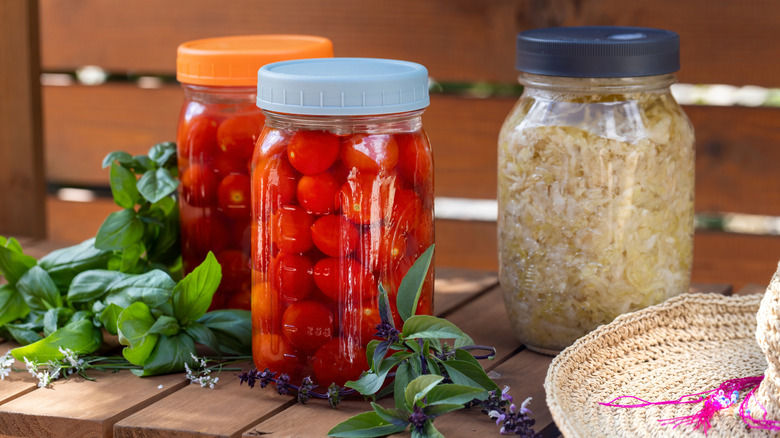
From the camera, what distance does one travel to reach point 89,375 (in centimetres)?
90

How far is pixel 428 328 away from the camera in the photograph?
792mm

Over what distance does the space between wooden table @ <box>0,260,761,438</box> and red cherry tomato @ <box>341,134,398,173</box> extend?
0.69 ft

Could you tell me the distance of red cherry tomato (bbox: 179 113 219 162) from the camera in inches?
38.3

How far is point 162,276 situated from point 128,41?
1.02 meters

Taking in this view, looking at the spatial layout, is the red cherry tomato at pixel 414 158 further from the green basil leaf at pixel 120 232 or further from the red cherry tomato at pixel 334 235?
the green basil leaf at pixel 120 232

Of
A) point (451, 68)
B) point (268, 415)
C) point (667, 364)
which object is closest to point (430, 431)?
point (268, 415)

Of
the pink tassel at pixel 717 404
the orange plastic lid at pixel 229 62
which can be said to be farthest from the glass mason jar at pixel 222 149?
the pink tassel at pixel 717 404

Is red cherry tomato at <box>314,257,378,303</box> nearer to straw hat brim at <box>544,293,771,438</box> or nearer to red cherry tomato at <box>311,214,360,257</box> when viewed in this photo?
red cherry tomato at <box>311,214,360,257</box>

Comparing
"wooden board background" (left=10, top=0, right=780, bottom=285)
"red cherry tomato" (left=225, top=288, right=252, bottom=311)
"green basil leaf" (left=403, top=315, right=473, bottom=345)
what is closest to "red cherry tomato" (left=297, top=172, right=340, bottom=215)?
"green basil leaf" (left=403, top=315, right=473, bottom=345)

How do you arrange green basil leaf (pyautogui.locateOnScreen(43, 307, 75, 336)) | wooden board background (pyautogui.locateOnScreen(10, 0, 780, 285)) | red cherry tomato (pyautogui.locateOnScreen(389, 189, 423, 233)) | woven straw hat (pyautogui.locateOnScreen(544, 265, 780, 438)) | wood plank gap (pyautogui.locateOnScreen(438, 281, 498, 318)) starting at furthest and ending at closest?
wooden board background (pyautogui.locateOnScreen(10, 0, 780, 285))
wood plank gap (pyautogui.locateOnScreen(438, 281, 498, 318))
green basil leaf (pyautogui.locateOnScreen(43, 307, 75, 336))
red cherry tomato (pyautogui.locateOnScreen(389, 189, 423, 233))
woven straw hat (pyautogui.locateOnScreen(544, 265, 780, 438))

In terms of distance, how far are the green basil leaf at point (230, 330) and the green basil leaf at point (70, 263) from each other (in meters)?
0.17

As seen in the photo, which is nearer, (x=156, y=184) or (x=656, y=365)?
(x=656, y=365)

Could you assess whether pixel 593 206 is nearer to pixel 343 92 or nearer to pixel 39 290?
pixel 343 92

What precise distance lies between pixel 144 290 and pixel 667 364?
500mm
